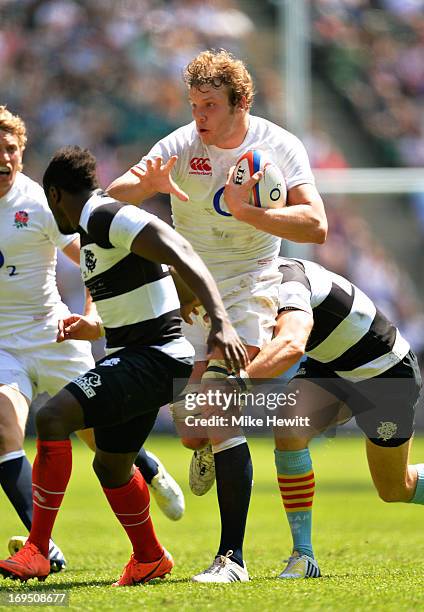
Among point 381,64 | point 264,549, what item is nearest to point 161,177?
point 264,549

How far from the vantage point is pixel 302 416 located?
19.1ft

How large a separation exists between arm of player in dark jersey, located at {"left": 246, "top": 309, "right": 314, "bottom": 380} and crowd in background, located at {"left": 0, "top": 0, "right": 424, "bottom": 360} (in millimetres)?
10540

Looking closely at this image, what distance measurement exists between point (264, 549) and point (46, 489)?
2267 mm

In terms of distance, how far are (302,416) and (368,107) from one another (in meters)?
12.2

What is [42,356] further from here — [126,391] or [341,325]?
[341,325]

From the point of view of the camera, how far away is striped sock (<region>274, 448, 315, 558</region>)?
Result: 18.9 ft

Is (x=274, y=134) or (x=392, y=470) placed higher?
(x=274, y=134)

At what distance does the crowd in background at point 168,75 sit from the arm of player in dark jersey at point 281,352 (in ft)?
34.6


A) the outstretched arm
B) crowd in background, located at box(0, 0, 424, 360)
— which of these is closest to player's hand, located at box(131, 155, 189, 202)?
the outstretched arm

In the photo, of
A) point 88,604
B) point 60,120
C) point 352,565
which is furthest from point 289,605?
point 60,120

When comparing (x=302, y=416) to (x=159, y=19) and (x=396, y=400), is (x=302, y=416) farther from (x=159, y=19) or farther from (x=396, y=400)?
(x=159, y=19)

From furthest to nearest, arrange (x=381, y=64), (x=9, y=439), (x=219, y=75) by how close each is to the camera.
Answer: (x=381, y=64)
(x=9, y=439)
(x=219, y=75)

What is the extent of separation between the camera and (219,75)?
5.61 meters

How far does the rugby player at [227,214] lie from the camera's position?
5.37 metres
